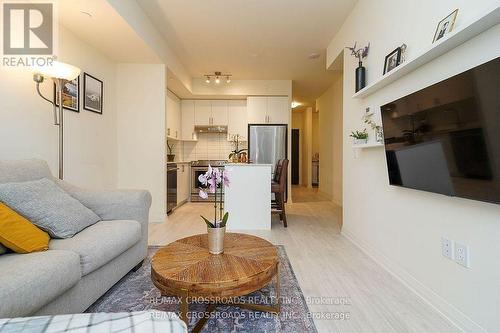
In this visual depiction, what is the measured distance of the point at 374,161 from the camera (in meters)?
2.54

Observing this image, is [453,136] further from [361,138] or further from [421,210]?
[361,138]

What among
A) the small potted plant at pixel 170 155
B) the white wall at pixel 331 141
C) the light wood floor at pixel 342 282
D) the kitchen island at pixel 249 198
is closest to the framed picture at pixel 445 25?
the light wood floor at pixel 342 282

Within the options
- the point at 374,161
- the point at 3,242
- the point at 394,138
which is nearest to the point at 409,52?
the point at 394,138

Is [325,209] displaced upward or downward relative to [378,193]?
downward

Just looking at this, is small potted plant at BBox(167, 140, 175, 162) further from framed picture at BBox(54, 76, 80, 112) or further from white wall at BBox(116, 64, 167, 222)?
framed picture at BBox(54, 76, 80, 112)

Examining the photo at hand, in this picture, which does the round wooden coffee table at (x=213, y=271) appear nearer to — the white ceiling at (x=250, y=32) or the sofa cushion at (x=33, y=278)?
the sofa cushion at (x=33, y=278)

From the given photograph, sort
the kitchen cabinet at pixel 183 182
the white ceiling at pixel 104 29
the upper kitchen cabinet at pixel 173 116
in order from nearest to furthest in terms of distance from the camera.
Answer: the white ceiling at pixel 104 29 < the upper kitchen cabinet at pixel 173 116 < the kitchen cabinet at pixel 183 182

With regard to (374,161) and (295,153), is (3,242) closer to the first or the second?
(374,161)

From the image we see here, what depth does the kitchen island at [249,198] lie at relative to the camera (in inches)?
143

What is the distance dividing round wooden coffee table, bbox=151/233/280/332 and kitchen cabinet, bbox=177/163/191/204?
3595mm

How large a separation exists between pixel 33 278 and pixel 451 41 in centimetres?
243

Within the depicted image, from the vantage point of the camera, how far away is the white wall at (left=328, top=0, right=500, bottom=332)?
1.35m

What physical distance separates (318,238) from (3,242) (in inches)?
113

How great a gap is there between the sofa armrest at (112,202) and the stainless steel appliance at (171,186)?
2.15 m
